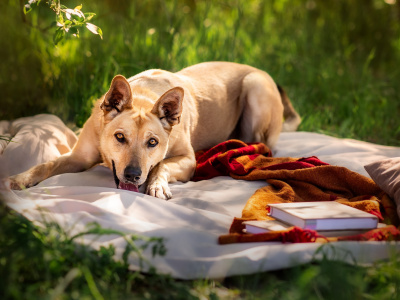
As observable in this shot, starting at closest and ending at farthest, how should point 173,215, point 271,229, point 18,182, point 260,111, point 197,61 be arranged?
point 271,229, point 173,215, point 18,182, point 260,111, point 197,61

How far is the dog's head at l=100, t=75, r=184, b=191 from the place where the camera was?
2936 mm

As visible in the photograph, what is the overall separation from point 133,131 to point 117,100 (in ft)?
0.97

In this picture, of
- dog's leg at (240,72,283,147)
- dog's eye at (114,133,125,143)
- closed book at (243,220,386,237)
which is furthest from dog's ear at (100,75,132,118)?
dog's leg at (240,72,283,147)

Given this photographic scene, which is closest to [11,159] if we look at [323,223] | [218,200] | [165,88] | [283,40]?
[165,88]

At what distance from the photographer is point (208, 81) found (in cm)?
433

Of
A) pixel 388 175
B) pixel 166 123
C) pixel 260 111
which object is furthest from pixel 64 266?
pixel 260 111

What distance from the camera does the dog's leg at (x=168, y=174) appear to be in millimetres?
2961

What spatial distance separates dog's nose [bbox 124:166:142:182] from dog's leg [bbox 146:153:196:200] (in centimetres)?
15

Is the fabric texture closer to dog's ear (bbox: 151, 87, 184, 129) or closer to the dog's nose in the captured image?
dog's ear (bbox: 151, 87, 184, 129)

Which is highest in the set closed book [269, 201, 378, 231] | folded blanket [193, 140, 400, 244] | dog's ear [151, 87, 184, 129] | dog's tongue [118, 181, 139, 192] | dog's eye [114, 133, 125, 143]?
dog's ear [151, 87, 184, 129]

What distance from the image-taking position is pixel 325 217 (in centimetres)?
229

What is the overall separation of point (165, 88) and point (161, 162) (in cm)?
70

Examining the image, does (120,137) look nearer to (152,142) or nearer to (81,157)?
(152,142)

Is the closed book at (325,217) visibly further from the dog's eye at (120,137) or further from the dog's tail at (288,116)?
the dog's tail at (288,116)
